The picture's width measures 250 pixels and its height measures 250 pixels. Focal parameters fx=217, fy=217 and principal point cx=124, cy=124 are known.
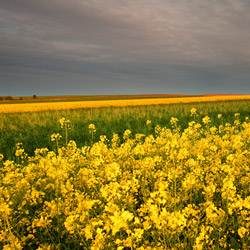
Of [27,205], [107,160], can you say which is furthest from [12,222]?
[107,160]

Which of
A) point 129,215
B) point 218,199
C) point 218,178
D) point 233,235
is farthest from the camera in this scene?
point 218,178

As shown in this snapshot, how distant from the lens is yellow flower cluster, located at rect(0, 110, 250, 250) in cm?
250

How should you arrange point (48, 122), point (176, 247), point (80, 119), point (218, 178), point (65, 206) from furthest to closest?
point (80, 119)
point (48, 122)
point (218, 178)
point (65, 206)
point (176, 247)

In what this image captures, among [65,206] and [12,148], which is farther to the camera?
[12,148]

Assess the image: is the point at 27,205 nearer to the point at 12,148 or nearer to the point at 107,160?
the point at 107,160

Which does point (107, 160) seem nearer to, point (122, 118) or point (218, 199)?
point (218, 199)

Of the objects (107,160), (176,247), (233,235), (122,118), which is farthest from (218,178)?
(122,118)

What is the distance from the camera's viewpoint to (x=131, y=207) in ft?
10.2

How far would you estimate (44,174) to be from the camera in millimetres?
4996

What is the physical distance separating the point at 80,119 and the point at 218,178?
42.6 feet

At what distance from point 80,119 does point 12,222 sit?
41.7 ft

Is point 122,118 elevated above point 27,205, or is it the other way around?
point 122,118

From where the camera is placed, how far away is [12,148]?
10.4 m

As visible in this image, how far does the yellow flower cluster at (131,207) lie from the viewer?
2502 millimetres
